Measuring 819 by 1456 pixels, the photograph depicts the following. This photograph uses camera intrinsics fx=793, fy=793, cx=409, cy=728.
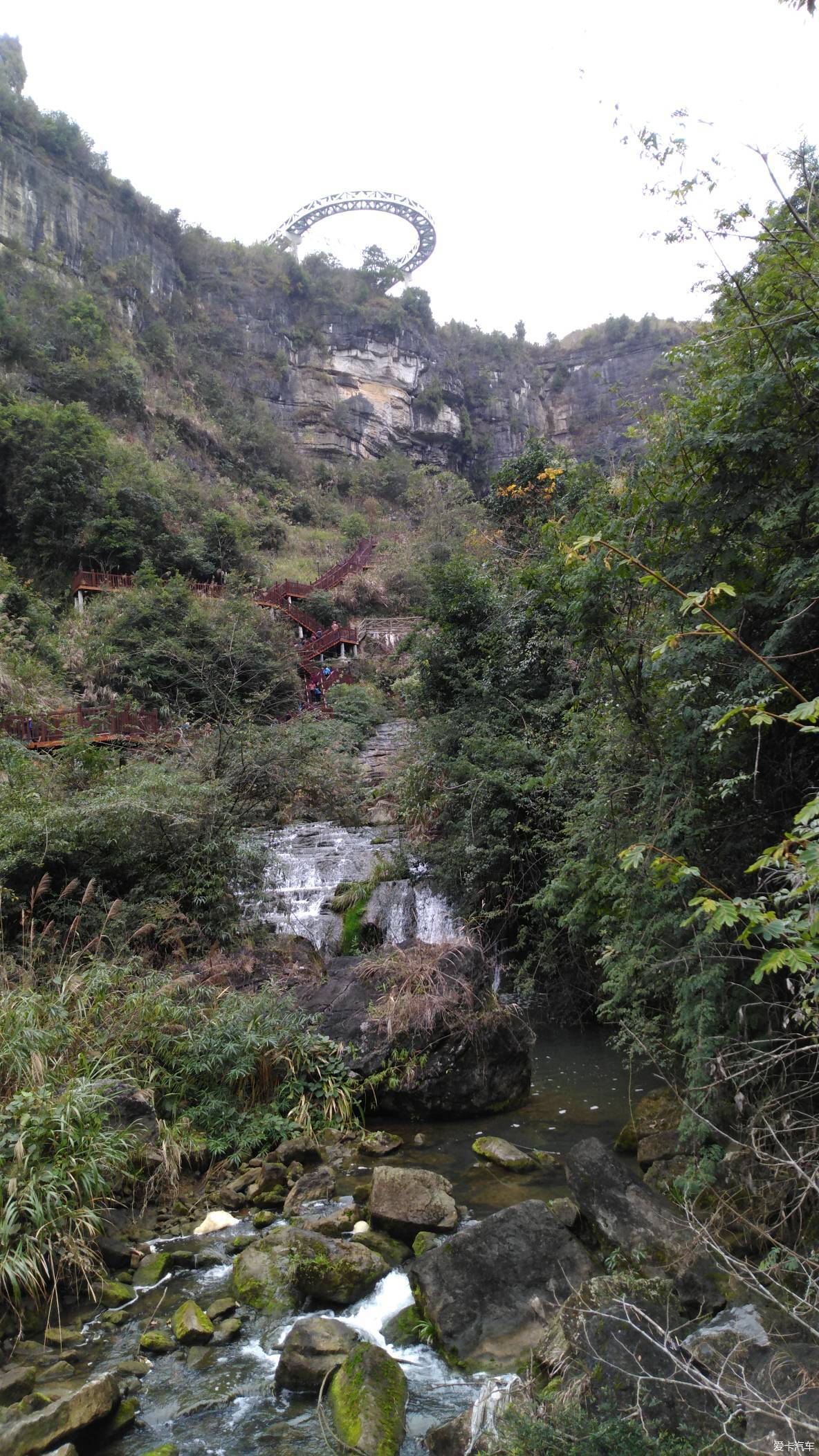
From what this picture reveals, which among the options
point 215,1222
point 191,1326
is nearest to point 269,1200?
point 215,1222

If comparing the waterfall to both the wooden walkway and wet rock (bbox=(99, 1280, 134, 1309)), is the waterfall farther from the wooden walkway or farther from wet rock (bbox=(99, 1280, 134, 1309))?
wet rock (bbox=(99, 1280, 134, 1309))

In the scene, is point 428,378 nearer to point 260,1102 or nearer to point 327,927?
point 327,927

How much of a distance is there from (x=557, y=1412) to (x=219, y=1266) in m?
2.51

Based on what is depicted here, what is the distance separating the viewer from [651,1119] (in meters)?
5.64

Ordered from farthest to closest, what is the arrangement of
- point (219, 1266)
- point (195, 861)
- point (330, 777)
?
1. point (330, 777)
2. point (195, 861)
3. point (219, 1266)

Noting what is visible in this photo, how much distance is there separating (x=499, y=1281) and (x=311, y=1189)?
6.19 feet

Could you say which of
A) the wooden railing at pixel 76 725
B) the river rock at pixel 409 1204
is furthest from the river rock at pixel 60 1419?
the wooden railing at pixel 76 725

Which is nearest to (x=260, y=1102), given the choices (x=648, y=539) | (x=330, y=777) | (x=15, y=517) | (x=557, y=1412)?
(x=557, y=1412)

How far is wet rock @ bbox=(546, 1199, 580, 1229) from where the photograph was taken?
410 centimetres

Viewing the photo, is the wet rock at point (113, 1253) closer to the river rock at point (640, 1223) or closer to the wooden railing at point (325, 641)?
the river rock at point (640, 1223)

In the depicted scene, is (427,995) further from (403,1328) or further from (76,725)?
(76,725)

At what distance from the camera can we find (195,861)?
9.72 metres

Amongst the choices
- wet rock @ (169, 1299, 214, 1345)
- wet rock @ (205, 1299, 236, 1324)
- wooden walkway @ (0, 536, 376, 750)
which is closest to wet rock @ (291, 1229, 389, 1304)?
wet rock @ (205, 1299, 236, 1324)

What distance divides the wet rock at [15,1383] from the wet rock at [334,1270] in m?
1.22
